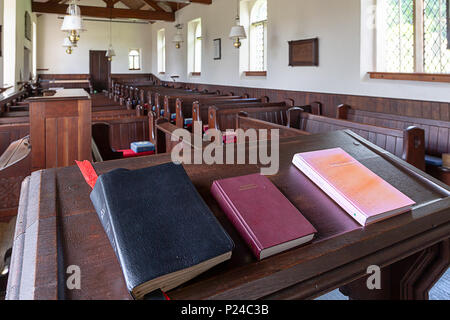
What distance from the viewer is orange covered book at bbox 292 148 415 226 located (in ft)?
2.70

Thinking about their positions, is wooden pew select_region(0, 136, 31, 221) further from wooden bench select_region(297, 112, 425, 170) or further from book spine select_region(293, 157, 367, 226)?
wooden bench select_region(297, 112, 425, 170)

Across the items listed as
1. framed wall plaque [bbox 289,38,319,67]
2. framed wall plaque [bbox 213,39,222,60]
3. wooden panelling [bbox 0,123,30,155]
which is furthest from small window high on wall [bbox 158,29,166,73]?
wooden panelling [bbox 0,123,30,155]

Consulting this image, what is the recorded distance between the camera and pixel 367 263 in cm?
72

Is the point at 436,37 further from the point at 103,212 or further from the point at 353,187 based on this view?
the point at 103,212

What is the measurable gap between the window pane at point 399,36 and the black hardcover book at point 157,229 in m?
4.39

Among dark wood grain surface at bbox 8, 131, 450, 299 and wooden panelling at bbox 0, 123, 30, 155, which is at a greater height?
wooden panelling at bbox 0, 123, 30, 155

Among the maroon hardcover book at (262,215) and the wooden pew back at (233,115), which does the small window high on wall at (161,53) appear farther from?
the maroon hardcover book at (262,215)

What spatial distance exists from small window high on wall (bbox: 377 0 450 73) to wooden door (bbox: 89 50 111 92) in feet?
40.3

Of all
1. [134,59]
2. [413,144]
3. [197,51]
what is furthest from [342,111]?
[134,59]

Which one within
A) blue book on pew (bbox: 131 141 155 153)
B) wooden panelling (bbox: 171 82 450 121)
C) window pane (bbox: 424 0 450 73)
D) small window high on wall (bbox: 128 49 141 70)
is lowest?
blue book on pew (bbox: 131 141 155 153)

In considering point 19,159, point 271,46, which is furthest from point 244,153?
point 271,46

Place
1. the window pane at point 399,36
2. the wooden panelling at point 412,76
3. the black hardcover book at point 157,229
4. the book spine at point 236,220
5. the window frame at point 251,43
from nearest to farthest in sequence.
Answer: the black hardcover book at point 157,229 < the book spine at point 236,220 < the wooden panelling at point 412,76 < the window pane at point 399,36 < the window frame at point 251,43

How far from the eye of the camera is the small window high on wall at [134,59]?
14609 millimetres

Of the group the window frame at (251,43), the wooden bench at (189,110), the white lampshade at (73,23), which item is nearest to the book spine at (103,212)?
the wooden bench at (189,110)
